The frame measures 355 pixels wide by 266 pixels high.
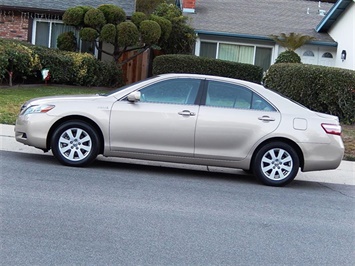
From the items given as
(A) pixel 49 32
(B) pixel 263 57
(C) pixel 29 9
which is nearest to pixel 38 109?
(C) pixel 29 9

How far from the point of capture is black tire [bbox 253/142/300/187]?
964 cm

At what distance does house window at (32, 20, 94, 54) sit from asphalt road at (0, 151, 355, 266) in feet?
48.7

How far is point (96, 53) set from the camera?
2445 centimetres

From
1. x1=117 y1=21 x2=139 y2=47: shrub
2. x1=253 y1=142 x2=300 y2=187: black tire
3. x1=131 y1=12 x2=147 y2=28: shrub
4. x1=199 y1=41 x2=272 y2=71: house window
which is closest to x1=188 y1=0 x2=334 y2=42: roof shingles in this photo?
x1=199 y1=41 x2=272 y2=71: house window

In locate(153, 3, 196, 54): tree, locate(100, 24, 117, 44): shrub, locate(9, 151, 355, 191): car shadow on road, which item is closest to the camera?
locate(9, 151, 355, 191): car shadow on road

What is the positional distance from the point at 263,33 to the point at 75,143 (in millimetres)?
16302

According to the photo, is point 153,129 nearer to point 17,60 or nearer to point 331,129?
point 331,129

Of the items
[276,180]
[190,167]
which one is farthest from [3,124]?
[276,180]

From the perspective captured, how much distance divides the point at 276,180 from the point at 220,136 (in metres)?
1.09

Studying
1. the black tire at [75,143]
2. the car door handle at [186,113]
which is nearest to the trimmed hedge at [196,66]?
the car door handle at [186,113]

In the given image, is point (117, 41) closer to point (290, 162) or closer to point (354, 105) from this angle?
point (354, 105)

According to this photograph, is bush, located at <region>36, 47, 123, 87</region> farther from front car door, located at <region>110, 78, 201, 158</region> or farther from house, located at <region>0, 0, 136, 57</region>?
front car door, located at <region>110, 78, 201, 158</region>

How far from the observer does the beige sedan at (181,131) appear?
31.3ft

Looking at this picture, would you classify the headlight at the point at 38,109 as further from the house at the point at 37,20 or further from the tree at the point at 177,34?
the house at the point at 37,20
